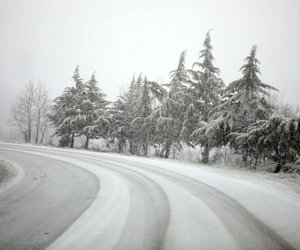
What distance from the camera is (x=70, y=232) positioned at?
194 inches

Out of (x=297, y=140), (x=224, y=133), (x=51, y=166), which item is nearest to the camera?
Answer: (x=297, y=140)

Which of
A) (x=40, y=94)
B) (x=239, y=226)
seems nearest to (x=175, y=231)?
(x=239, y=226)

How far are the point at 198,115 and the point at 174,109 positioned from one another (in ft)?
8.88

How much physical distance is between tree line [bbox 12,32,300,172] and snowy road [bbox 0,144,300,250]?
548 centimetres

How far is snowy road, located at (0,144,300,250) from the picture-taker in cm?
457

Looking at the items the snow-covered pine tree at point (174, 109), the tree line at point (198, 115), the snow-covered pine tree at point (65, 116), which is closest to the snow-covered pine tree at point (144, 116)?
the tree line at point (198, 115)

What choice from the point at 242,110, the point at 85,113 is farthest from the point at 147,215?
the point at 85,113

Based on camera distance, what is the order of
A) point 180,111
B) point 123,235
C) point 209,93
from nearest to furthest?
point 123,235
point 209,93
point 180,111

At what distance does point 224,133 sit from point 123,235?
49.2ft

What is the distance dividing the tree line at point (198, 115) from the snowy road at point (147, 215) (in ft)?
18.0

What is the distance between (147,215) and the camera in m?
6.01

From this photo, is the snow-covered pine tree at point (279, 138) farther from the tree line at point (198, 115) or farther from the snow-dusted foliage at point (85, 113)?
the snow-dusted foliage at point (85, 113)

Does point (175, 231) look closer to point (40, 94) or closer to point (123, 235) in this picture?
point (123, 235)

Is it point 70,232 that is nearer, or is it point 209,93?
point 70,232
